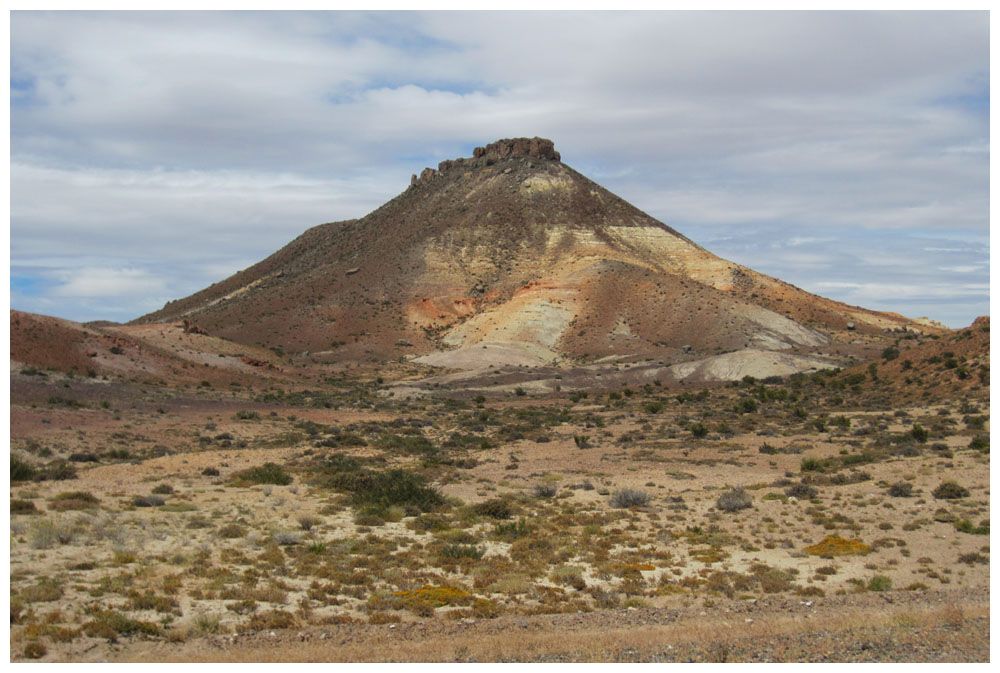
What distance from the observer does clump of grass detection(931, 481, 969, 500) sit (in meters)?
20.5

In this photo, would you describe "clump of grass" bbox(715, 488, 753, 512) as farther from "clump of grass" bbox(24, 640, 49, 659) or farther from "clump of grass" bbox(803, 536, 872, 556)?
"clump of grass" bbox(24, 640, 49, 659)

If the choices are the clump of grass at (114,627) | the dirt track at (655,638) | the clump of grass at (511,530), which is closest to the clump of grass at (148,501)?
the clump of grass at (511,530)

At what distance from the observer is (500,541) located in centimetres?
1753

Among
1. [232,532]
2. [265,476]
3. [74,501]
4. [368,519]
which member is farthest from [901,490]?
[74,501]

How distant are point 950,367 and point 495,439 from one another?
86.6 feet

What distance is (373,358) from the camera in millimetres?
90562

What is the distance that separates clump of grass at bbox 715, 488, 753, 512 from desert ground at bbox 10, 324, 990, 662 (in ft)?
0.34

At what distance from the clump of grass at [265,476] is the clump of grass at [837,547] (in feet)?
48.8

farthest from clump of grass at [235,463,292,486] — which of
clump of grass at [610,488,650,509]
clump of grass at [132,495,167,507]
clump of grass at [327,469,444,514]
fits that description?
clump of grass at [610,488,650,509]

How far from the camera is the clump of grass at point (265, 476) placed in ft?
79.4

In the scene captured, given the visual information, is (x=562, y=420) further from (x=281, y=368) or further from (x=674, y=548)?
(x=281, y=368)

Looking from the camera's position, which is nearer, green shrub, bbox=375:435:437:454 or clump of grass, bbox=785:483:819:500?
clump of grass, bbox=785:483:819:500

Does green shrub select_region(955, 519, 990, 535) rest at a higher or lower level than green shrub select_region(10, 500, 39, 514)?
lower

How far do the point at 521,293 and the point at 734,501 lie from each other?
281 feet
